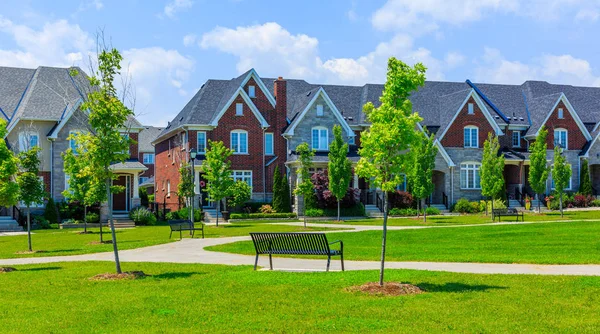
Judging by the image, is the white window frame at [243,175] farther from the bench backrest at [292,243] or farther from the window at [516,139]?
the bench backrest at [292,243]

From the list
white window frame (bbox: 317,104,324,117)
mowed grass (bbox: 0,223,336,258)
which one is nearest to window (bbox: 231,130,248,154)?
white window frame (bbox: 317,104,324,117)

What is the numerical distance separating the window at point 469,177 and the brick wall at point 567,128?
6.71m

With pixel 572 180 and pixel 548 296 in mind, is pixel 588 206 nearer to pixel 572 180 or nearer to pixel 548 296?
pixel 572 180

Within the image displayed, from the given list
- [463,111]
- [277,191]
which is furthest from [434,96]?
[277,191]

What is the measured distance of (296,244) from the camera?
15461mm

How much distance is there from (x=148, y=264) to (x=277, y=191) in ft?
92.3

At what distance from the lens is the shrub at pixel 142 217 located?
41656 millimetres

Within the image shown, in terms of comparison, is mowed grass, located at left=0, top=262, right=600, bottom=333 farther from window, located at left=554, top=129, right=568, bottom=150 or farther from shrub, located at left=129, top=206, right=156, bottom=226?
window, located at left=554, top=129, right=568, bottom=150

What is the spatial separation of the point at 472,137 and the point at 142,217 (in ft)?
82.4

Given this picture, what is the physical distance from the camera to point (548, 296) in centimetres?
1121

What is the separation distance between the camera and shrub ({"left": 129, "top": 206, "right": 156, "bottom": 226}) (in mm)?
41656

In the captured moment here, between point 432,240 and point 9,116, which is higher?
point 9,116

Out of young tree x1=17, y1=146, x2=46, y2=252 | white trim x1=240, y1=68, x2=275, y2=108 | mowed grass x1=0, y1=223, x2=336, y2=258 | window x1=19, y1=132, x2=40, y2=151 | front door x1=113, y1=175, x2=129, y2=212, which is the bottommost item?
mowed grass x1=0, y1=223, x2=336, y2=258

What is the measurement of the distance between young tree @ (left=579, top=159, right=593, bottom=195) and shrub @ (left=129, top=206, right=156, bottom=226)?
31.2m
